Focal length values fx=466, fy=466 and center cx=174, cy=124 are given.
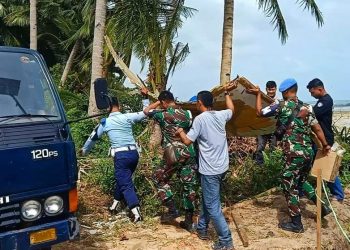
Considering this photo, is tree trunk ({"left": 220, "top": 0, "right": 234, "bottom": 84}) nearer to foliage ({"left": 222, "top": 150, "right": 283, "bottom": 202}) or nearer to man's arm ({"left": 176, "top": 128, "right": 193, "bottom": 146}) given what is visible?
foliage ({"left": 222, "top": 150, "right": 283, "bottom": 202})

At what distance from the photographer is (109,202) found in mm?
7215

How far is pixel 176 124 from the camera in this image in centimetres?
570

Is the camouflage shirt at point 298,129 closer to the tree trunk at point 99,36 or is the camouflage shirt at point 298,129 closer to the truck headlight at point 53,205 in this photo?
the truck headlight at point 53,205

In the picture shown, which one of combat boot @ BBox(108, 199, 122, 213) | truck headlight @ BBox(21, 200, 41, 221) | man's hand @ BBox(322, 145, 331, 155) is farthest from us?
combat boot @ BBox(108, 199, 122, 213)

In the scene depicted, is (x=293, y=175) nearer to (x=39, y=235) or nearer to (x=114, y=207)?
(x=114, y=207)

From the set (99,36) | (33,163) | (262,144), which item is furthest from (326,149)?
(99,36)

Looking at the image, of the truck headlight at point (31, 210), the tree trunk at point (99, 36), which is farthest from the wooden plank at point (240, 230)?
the tree trunk at point (99, 36)

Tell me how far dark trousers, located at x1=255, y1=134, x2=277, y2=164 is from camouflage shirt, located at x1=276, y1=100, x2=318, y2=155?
2.60 meters

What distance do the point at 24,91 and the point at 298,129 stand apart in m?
3.18

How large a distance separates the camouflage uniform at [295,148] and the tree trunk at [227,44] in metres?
4.57

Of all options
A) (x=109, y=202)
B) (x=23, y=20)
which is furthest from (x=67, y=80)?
(x=109, y=202)

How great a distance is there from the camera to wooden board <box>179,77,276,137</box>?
5.74 metres

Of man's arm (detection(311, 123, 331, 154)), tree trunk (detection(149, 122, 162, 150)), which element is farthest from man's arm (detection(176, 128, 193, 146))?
tree trunk (detection(149, 122, 162, 150))

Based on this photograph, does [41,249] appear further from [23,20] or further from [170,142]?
[23,20]
